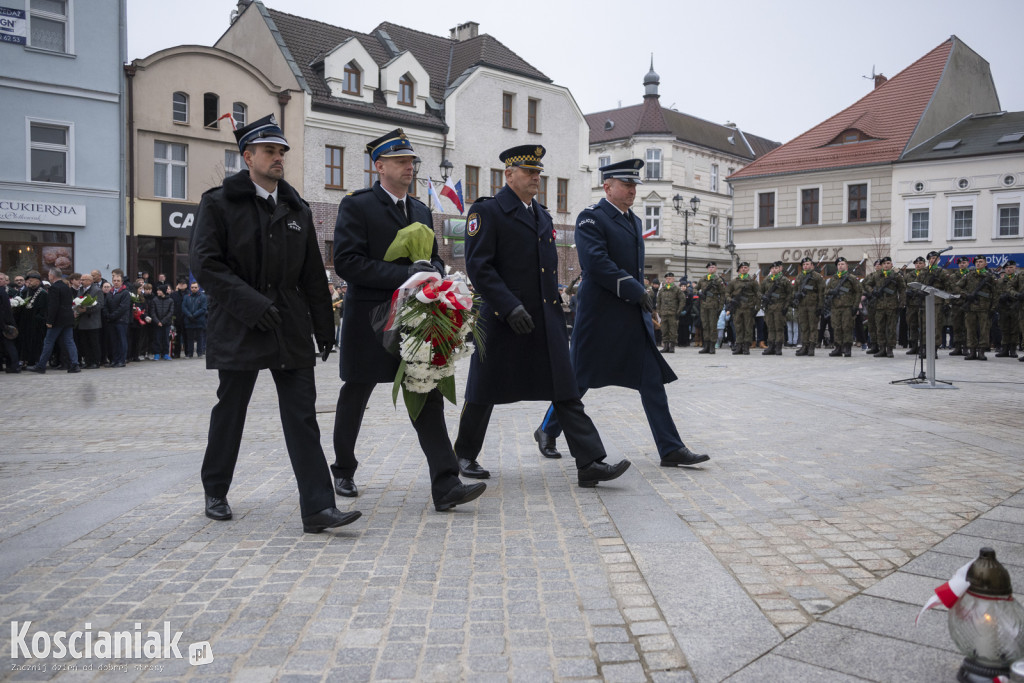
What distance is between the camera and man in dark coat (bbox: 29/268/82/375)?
16.7 meters

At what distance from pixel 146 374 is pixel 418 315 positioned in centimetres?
1341

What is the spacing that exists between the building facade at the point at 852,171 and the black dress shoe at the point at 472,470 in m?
38.5

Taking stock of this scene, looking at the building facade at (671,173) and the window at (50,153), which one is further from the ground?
the building facade at (671,173)

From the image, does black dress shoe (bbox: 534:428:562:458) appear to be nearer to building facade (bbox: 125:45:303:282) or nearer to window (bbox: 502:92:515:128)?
building facade (bbox: 125:45:303:282)

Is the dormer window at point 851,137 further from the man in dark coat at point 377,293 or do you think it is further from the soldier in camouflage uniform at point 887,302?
the man in dark coat at point 377,293

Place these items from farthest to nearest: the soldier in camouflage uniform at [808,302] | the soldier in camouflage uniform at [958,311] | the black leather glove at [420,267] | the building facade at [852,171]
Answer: the building facade at [852,171], the soldier in camouflage uniform at [808,302], the soldier in camouflage uniform at [958,311], the black leather glove at [420,267]

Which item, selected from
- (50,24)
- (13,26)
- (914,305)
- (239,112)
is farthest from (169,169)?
(914,305)

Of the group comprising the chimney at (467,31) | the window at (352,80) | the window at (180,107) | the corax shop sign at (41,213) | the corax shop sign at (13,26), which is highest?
the chimney at (467,31)

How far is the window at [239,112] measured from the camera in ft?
104

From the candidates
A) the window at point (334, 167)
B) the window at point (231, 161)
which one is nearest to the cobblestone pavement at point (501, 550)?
the window at point (231, 161)

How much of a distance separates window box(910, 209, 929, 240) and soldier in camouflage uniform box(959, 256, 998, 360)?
22615 millimetres

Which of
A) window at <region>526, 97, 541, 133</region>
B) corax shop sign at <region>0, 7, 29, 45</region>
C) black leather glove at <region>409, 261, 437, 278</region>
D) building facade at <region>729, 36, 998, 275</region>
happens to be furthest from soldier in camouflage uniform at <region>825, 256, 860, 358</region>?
window at <region>526, 97, 541, 133</region>

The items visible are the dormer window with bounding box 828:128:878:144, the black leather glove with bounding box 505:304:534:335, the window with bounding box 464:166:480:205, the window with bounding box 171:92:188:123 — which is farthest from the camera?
the dormer window with bounding box 828:128:878:144

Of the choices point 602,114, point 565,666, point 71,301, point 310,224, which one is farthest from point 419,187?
point 565,666
